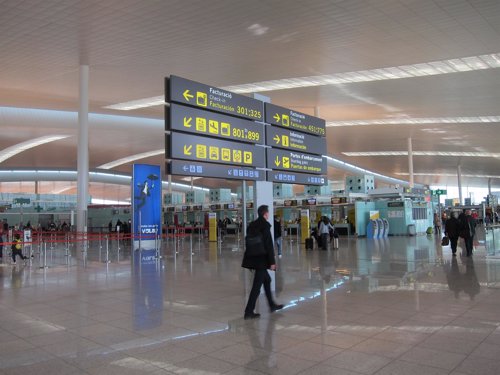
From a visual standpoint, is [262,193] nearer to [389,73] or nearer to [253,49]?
[253,49]

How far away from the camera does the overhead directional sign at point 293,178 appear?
9.29m

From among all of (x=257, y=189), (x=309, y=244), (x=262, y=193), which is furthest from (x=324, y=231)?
(x=257, y=189)

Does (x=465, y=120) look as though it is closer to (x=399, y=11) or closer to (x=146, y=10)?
(x=399, y=11)

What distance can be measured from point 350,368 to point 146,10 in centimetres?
1304

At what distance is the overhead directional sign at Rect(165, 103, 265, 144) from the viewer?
7.23 meters

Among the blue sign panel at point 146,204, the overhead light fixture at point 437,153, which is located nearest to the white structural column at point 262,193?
the blue sign panel at point 146,204

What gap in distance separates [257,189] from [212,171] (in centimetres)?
154

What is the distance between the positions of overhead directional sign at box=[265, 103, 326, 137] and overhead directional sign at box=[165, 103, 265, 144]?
439 mm

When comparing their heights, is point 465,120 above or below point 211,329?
above

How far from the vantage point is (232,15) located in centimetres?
1438

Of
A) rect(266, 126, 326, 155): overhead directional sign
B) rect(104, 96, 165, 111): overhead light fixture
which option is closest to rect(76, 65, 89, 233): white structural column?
rect(104, 96, 165, 111): overhead light fixture

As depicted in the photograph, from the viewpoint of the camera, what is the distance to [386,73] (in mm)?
20828

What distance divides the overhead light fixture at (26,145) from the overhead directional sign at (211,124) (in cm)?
2964

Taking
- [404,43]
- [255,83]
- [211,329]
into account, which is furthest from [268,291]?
[255,83]
